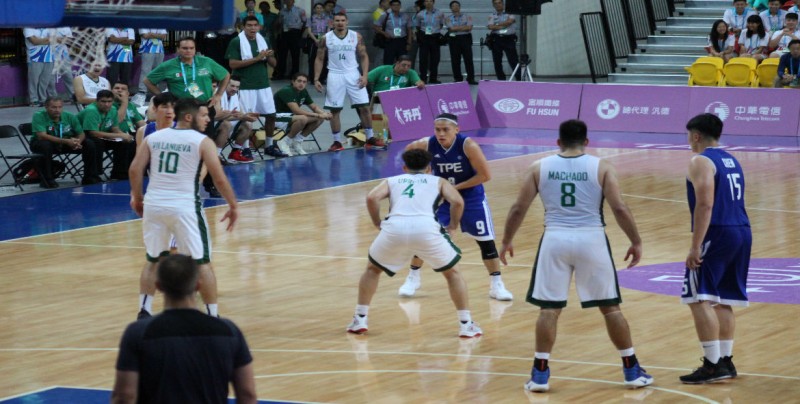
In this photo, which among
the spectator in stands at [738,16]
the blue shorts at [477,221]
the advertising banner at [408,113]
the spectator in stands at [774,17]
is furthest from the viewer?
the spectator in stands at [738,16]

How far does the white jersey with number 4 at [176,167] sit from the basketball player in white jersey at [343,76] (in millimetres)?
12581

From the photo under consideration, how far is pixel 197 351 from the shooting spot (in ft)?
16.1

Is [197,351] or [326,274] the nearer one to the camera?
[197,351]

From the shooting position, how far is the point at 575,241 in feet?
26.8

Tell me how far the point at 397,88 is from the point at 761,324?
45.1ft

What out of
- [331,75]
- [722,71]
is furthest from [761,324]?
[722,71]

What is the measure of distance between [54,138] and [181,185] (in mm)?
8368

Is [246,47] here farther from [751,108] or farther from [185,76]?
[751,108]

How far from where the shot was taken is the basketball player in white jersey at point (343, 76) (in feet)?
73.6

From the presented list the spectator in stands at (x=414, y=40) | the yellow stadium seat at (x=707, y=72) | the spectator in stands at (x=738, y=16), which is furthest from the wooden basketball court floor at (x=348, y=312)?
the spectator in stands at (x=414, y=40)

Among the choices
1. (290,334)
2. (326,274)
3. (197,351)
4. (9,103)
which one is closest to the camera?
(197,351)

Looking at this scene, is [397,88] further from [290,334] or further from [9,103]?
[290,334]

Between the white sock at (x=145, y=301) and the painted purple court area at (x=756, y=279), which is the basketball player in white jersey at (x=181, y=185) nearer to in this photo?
the white sock at (x=145, y=301)

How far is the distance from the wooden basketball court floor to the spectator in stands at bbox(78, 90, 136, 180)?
0.61 m
